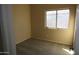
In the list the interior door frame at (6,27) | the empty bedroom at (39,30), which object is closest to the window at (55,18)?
the empty bedroom at (39,30)

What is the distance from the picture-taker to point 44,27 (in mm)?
1732

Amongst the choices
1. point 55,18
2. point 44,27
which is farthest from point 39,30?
point 55,18

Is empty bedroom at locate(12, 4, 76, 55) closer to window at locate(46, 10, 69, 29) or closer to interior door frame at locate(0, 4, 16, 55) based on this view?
window at locate(46, 10, 69, 29)

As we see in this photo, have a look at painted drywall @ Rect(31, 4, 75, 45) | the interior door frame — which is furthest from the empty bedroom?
the interior door frame

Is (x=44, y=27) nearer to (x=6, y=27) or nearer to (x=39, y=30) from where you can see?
(x=39, y=30)

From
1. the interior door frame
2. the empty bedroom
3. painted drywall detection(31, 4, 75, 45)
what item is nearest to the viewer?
the interior door frame

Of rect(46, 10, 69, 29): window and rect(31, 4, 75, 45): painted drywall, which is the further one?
rect(46, 10, 69, 29): window

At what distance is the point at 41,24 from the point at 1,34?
104 centimetres

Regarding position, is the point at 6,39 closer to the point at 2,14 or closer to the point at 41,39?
the point at 2,14

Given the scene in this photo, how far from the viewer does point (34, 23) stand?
1.60 m

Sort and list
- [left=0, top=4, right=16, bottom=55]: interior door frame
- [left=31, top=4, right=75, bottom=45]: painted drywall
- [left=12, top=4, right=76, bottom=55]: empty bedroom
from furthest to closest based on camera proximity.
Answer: [left=12, top=4, right=76, bottom=55]: empty bedroom < [left=31, top=4, right=75, bottom=45]: painted drywall < [left=0, top=4, right=16, bottom=55]: interior door frame

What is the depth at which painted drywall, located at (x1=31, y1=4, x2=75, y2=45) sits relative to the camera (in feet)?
4.43

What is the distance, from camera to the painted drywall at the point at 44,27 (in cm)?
135
